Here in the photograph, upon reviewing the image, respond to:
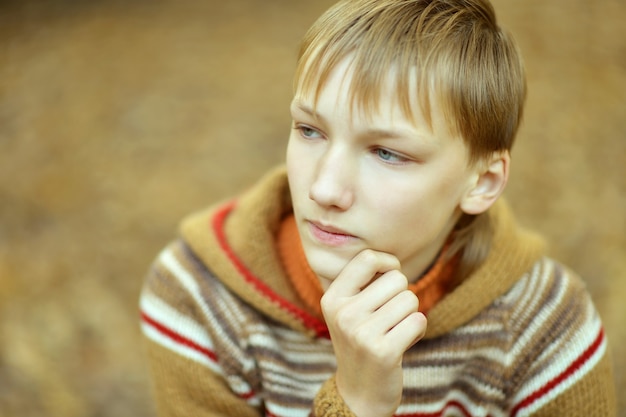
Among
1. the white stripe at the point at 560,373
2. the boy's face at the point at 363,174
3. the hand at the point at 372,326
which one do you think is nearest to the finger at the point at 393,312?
the hand at the point at 372,326

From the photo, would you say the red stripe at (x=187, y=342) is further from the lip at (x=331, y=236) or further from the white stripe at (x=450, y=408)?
the lip at (x=331, y=236)

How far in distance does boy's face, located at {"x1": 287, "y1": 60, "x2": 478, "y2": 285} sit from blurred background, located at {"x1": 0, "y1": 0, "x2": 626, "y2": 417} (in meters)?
1.68

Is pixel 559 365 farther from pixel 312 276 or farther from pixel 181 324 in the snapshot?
pixel 181 324

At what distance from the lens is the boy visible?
4.92 feet

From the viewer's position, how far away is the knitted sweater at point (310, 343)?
1837mm

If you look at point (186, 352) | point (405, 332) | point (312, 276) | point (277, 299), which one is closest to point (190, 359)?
point (186, 352)

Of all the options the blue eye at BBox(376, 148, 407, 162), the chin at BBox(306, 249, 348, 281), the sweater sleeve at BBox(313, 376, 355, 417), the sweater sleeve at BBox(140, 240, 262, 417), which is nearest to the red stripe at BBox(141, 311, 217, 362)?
the sweater sleeve at BBox(140, 240, 262, 417)

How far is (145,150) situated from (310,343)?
2523mm

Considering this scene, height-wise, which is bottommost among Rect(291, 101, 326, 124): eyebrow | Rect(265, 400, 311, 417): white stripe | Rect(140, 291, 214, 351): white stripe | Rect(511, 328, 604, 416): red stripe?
Rect(265, 400, 311, 417): white stripe

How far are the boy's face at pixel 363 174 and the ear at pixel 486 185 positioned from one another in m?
0.09

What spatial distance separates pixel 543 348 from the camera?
73.4 inches

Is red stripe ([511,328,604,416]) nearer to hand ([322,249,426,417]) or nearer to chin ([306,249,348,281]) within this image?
hand ([322,249,426,417])

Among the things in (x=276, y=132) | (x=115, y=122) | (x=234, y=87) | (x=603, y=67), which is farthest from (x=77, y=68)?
(x=603, y=67)

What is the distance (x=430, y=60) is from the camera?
1.50 meters
